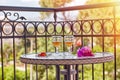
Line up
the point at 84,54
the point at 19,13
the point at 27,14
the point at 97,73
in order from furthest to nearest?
the point at 97,73 → the point at 27,14 → the point at 19,13 → the point at 84,54

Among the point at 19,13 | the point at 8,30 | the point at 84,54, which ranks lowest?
the point at 84,54

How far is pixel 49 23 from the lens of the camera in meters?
3.45

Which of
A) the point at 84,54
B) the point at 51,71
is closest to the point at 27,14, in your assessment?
the point at 84,54

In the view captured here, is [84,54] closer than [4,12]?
Yes

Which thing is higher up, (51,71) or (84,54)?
(84,54)

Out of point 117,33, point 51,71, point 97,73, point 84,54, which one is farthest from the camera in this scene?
point 51,71

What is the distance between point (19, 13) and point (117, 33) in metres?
1.09

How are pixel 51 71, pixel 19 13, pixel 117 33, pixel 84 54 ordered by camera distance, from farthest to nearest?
pixel 51 71
pixel 19 13
pixel 117 33
pixel 84 54

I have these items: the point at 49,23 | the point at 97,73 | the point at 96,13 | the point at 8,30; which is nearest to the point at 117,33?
the point at 49,23

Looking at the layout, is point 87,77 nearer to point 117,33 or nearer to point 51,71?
point 51,71

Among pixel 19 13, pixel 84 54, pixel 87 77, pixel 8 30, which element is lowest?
pixel 87 77

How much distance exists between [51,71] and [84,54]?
1223 cm

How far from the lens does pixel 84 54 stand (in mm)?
2158

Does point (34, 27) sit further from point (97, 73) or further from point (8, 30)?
point (97, 73)
